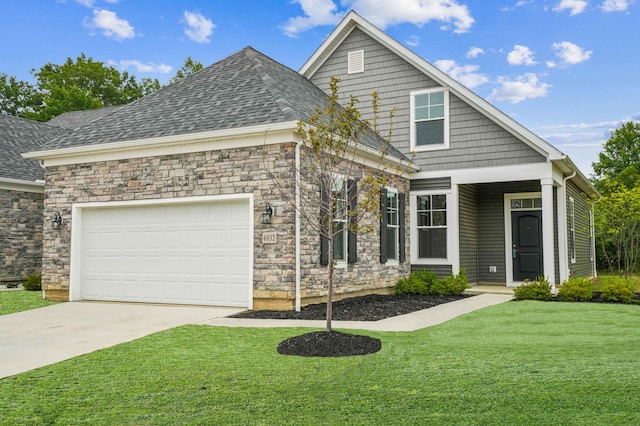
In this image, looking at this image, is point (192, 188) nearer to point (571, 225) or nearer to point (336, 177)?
point (336, 177)

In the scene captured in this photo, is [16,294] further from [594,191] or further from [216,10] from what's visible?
[594,191]

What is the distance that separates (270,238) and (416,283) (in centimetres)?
471

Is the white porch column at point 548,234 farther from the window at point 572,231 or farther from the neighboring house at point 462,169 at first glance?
the window at point 572,231

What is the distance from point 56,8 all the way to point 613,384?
91.1 ft

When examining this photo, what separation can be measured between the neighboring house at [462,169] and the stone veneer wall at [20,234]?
28.5 feet

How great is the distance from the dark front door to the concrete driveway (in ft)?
28.6

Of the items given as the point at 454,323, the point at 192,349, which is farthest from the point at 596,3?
the point at 192,349

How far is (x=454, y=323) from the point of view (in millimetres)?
8930

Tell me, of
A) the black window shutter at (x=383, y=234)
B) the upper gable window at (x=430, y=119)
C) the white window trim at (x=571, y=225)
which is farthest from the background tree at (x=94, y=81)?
the black window shutter at (x=383, y=234)

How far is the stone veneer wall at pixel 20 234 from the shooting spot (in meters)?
15.8

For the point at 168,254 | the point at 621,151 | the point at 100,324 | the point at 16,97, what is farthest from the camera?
the point at 16,97

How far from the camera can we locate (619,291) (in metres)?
11.5

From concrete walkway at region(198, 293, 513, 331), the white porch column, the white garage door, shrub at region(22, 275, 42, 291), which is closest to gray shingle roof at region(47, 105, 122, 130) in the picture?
shrub at region(22, 275, 42, 291)

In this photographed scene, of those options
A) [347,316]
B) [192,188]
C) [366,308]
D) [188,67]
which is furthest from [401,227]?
[188,67]
